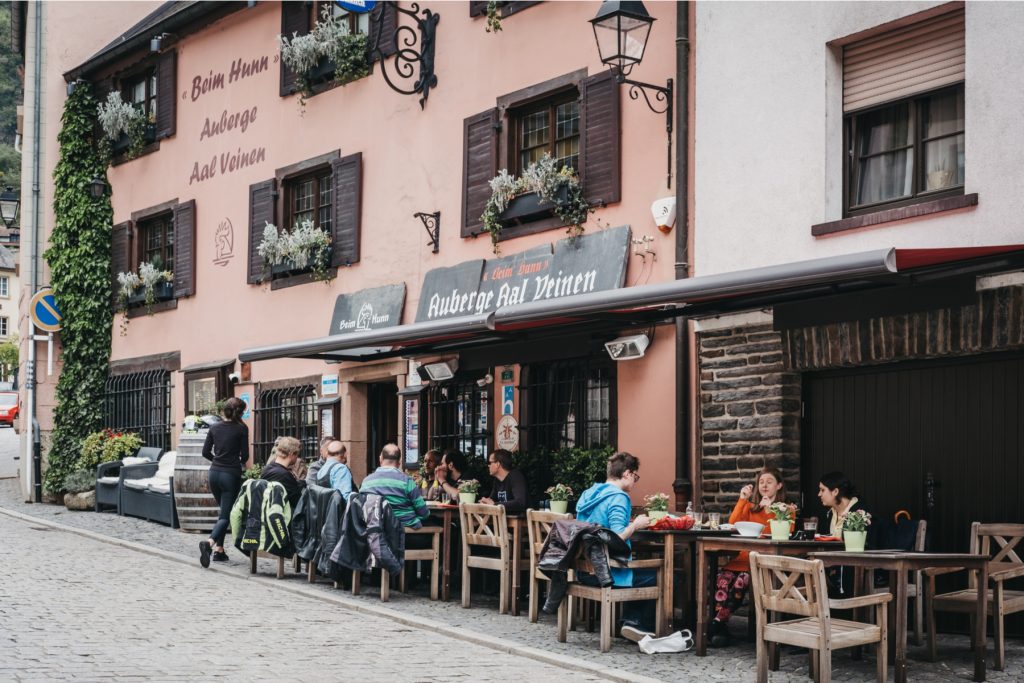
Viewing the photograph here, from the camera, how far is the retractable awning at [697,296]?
8328mm

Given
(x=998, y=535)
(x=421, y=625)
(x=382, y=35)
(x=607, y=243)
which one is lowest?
(x=421, y=625)

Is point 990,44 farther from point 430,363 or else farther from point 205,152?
point 205,152

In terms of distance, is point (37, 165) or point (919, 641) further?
point (37, 165)

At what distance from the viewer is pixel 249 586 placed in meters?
11.9

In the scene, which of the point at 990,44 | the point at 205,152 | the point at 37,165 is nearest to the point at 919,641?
the point at 990,44

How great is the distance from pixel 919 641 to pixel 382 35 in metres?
9.23

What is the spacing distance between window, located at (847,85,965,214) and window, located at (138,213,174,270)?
11303 mm

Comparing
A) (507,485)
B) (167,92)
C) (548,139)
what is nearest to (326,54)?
(548,139)

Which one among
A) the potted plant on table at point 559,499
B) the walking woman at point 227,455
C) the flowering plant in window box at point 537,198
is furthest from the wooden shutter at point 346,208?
the potted plant on table at point 559,499

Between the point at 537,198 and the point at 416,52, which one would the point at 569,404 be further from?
the point at 416,52

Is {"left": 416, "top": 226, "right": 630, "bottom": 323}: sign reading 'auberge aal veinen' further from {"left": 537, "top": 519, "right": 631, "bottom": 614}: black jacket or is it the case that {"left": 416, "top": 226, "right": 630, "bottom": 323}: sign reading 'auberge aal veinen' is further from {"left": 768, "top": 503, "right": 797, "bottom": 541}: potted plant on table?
{"left": 768, "top": 503, "right": 797, "bottom": 541}: potted plant on table

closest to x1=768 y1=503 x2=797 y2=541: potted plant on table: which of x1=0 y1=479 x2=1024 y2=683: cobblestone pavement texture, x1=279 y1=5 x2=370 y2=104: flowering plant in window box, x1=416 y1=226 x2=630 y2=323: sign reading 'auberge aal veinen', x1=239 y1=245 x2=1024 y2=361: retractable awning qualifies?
x1=0 y1=479 x2=1024 y2=683: cobblestone pavement texture

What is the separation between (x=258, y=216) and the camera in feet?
57.2

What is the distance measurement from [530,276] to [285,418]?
4.95m
